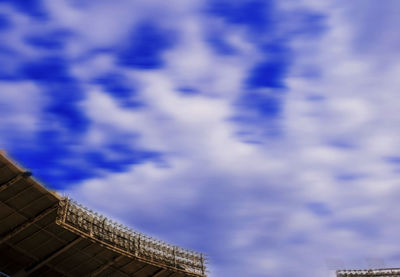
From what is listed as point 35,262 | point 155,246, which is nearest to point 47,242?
point 35,262

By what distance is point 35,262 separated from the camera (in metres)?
44.5

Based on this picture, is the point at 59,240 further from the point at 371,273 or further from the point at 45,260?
the point at 371,273

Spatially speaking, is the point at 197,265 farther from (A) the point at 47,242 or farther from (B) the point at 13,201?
(B) the point at 13,201

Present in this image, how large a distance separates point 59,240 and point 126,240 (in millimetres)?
Result: 7048

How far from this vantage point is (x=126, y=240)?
49.0 m

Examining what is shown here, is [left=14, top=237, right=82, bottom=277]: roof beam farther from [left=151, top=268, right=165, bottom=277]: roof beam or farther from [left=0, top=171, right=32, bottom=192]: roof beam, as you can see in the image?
[left=151, top=268, right=165, bottom=277]: roof beam

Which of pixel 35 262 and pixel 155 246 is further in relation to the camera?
pixel 155 246

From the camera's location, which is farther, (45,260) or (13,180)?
(45,260)

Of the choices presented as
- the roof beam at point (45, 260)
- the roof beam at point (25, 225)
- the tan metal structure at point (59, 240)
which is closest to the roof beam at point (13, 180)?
the tan metal structure at point (59, 240)

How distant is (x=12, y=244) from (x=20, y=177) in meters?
7.74

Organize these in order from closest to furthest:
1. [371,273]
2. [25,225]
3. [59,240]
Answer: [25,225], [59,240], [371,273]

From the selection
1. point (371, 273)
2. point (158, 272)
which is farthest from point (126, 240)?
point (371, 273)

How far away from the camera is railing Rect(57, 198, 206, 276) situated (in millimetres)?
43281

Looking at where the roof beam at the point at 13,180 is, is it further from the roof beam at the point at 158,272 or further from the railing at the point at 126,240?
the roof beam at the point at 158,272
